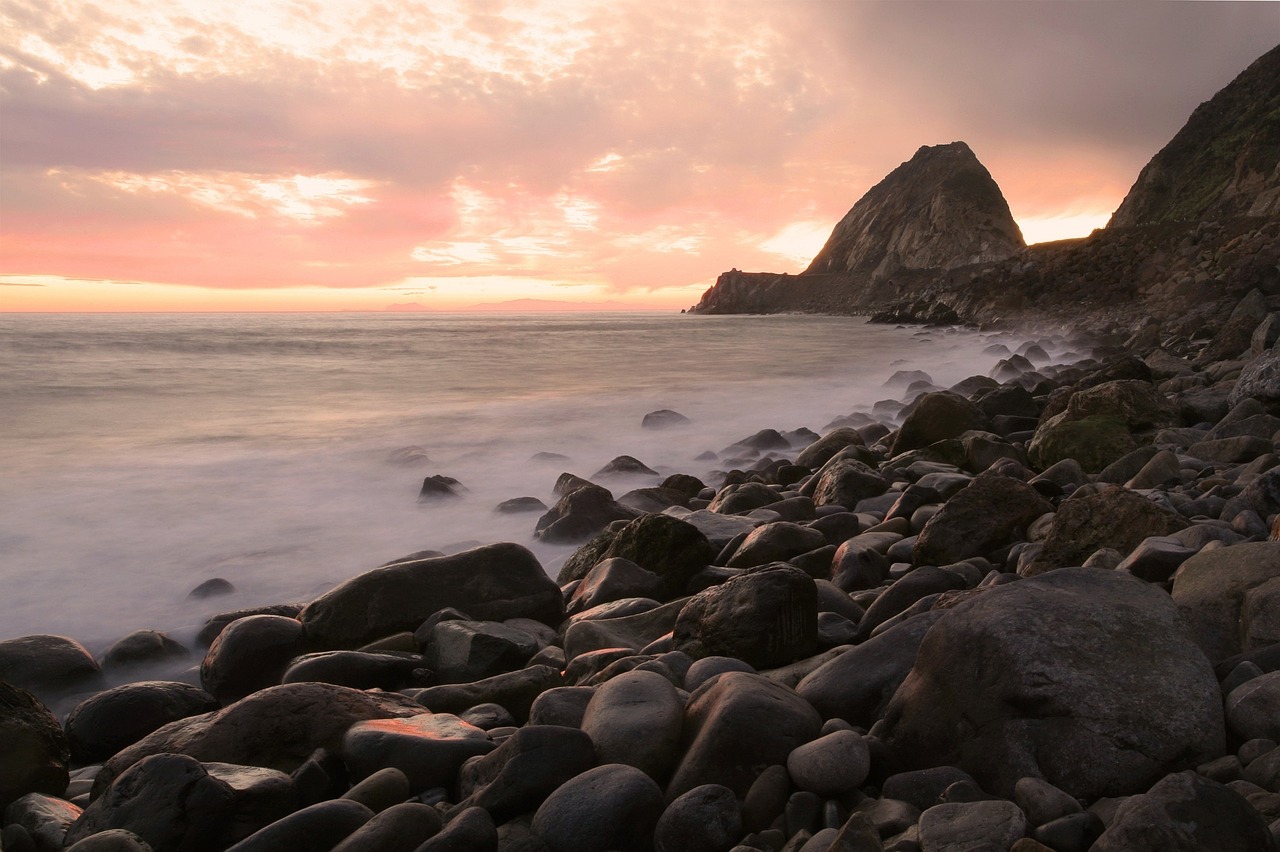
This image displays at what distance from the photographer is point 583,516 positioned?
256 inches

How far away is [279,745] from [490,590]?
174 cm

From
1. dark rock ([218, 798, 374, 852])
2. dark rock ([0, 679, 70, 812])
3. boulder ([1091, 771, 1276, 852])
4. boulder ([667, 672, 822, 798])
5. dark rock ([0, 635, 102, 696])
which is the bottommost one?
dark rock ([0, 635, 102, 696])

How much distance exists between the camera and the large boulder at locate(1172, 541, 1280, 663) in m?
2.45

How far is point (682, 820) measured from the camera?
6.75 feet

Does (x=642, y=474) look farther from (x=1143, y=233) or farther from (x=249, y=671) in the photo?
(x=1143, y=233)

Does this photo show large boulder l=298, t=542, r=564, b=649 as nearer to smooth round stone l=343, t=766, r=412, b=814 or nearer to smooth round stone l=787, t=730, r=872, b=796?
smooth round stone l=343, t=766, r=412, b=814

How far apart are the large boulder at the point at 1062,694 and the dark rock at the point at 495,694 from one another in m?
1.44

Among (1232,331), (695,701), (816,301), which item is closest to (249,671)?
(695,701)

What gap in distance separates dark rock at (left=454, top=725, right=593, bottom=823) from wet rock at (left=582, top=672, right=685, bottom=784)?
0.21 feet

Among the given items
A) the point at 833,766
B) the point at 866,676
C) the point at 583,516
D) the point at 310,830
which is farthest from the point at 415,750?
the point at 583,516

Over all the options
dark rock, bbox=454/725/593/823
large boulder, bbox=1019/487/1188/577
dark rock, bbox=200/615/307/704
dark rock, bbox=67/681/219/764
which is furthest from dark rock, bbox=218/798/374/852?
large boulder, bbox=1019/487/1188/577

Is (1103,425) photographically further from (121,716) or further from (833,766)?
(121,716)

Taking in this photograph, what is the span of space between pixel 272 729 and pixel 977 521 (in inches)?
128

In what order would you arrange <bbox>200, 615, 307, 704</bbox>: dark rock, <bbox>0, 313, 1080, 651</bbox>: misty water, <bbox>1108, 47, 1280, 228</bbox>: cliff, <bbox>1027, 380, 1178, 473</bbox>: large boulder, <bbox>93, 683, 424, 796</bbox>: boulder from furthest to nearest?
<bbox>1108, 47, 1280, 228</bbox>: cliff, <bbox>0, 313, 1080, 651</bbox>: misty water, <bbox>1027, 380, 1178, 473</bbox>: large boulder, <bbox>200, 615, 307, 704</bbox>: dark rock, <bbox>93, 683, 424, 796</bbox>: boulder
